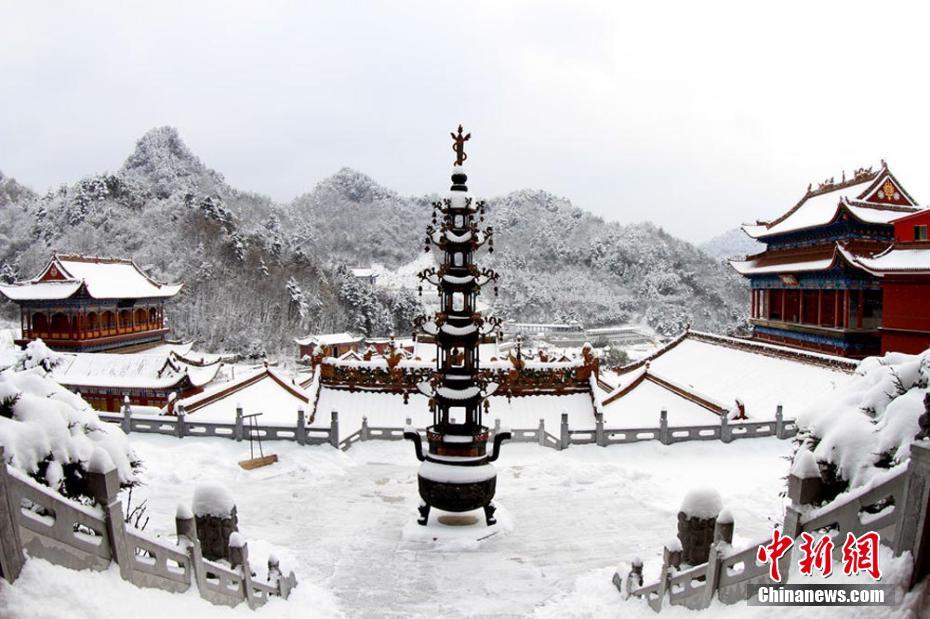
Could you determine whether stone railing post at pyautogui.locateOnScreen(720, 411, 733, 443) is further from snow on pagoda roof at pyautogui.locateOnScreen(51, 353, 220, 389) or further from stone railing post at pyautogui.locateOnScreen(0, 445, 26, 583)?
snow on pagoda roof at pyautogui.locateOnScreen(51, 353, 220, 389)

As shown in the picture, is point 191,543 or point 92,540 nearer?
point 92,540

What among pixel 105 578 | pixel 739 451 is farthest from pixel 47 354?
pixel 739 451

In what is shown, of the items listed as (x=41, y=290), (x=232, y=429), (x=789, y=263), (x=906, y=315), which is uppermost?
(x=789, y=263)

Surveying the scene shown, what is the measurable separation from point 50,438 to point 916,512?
684 cm

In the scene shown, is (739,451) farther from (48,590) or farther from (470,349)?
(48,590)

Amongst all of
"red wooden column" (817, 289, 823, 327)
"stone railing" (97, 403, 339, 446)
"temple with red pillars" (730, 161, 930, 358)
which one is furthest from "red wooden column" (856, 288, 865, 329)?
"stone railing" (97, 403, 339, 446)

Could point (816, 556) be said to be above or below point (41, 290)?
below

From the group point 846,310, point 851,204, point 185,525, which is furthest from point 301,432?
point 851,204

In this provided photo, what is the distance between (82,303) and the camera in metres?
28.2

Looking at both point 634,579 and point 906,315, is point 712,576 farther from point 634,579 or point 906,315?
point 906,315

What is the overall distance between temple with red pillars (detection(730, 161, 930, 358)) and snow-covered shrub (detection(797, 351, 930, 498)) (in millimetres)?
13234

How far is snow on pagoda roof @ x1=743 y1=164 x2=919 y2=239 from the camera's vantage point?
19.3m

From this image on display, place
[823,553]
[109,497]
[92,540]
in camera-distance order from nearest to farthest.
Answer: [823,553], [92,540], [109,497]

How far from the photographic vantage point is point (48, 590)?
14.0ft
